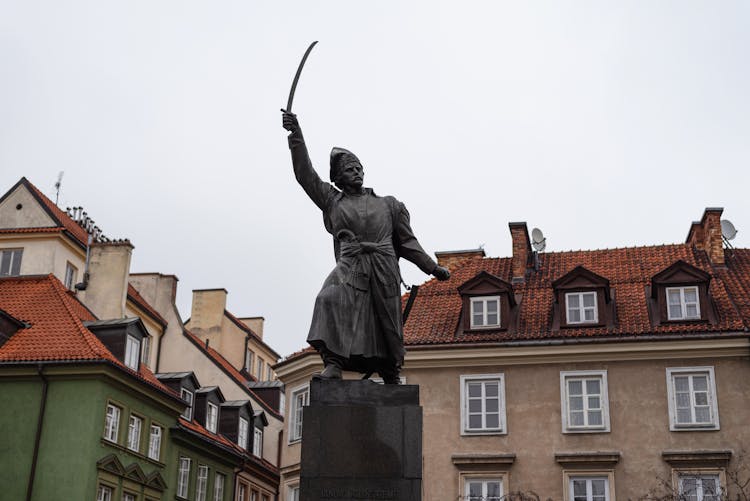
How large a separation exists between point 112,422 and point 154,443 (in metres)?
3.22

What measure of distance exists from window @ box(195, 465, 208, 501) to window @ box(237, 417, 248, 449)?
3462mm

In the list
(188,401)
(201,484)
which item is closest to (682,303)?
(188,401)

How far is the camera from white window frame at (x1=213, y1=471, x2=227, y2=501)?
1570 inches

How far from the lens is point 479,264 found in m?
36.8

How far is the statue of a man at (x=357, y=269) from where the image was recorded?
9.94 meters

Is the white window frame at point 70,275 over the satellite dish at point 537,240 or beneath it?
beneath

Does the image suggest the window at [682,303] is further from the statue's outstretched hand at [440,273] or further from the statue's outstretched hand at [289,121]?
the statue's outstretched hand at [289,121]

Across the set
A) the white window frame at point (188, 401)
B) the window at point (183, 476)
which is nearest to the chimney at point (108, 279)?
the white window frame at point (188, 401)

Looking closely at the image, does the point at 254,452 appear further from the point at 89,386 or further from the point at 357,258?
the point at 357,258

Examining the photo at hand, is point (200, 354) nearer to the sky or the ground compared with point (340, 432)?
nearer to the sky

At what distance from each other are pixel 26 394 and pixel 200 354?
44.5ft

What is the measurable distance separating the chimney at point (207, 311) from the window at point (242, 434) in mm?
8635

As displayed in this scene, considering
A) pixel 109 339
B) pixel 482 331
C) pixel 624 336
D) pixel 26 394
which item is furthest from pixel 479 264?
pixel 26 394

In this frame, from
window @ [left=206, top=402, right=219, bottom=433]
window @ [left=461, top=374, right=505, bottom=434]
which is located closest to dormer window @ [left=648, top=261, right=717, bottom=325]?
window @ [left=461, top=374, right=505, bottom=434]
